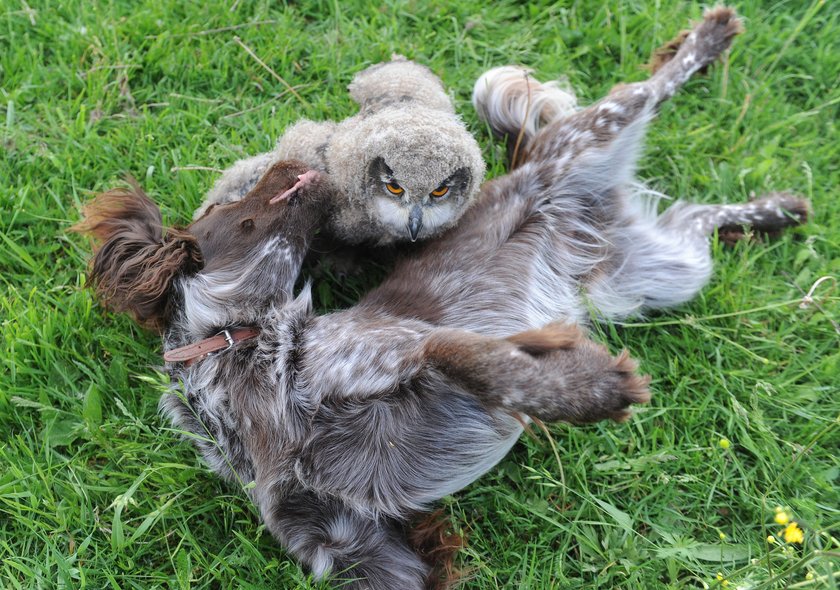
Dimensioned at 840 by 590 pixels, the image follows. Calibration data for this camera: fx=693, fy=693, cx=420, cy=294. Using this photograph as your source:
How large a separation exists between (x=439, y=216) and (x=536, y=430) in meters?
1.19

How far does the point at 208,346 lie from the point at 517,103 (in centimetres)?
224

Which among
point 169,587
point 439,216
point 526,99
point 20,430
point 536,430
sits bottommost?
point 169,587

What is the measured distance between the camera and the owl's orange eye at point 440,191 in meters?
3.40

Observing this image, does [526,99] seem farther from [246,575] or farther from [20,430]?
[20,430]

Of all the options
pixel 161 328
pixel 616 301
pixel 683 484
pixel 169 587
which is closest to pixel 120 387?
pixel 161 328

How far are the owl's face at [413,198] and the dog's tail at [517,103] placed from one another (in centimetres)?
79

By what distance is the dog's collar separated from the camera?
3.19 metres

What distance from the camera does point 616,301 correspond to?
12.2 feet

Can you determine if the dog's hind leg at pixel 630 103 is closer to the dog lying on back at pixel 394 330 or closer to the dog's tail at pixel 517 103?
the dog lying on back at pixel 394 330

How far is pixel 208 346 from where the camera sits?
320 centimetres

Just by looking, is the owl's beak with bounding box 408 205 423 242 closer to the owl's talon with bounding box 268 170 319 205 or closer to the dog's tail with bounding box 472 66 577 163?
the owl's talon with bounding box 268 170 319 205

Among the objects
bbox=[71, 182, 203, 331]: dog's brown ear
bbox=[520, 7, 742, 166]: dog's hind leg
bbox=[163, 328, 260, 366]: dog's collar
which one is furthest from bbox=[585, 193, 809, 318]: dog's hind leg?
bbox=[71, 182, 203, 331]: dog's brown ear

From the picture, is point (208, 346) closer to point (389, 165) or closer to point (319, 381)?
point (319, 381)

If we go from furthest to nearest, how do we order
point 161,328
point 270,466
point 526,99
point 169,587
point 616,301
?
point 526,99, point 616,301, point 161,328, point 169,587, point 270,466
